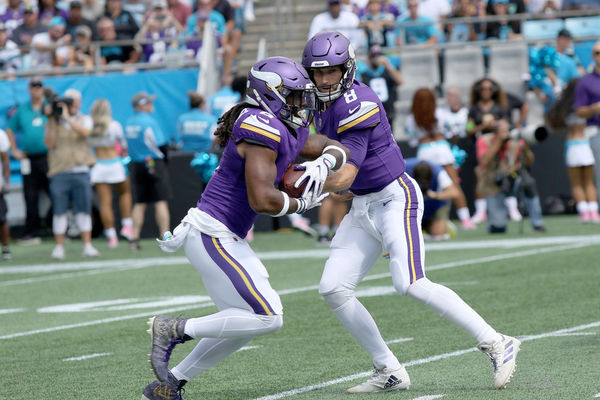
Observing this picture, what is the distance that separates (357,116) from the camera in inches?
224

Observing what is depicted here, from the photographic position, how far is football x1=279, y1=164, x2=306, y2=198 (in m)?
5.15

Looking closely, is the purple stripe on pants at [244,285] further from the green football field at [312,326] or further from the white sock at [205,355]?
the green football field at [312,326]

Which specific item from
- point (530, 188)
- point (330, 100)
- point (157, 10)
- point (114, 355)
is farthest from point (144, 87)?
point (330, 100)

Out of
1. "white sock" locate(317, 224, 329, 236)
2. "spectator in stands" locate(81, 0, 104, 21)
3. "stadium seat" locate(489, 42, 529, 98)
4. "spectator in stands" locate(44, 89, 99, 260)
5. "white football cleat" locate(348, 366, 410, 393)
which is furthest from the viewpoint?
"spectator in stands" locate(81, 0, 104, 21)

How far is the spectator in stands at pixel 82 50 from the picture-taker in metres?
19.4

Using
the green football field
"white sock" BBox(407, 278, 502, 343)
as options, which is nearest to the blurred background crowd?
the green football field

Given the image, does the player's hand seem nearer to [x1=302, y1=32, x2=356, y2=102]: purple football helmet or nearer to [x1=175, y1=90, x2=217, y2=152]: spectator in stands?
[x1=302, y1=32, x2=356, y2=102]: purple football helmet

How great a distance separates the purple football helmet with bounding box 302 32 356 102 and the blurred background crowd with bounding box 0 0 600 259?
7497mm

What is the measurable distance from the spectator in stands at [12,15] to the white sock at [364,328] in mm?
17045

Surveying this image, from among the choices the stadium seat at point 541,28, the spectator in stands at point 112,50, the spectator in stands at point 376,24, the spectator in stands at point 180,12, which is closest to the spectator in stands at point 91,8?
the spectator in stands at point 112,50

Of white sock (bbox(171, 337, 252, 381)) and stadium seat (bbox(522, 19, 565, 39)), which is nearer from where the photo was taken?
white sock (bbox(171, 337, 252, 381))

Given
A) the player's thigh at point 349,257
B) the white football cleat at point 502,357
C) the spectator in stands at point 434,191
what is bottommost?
the spectator in stands at point 434,191

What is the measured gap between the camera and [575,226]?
48.5ft

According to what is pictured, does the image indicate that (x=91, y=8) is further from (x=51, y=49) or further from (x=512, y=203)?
(x=512, y=203)
